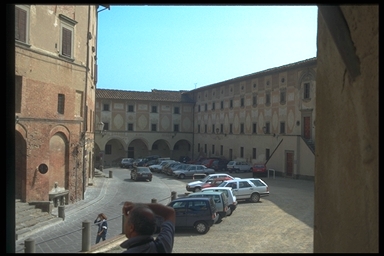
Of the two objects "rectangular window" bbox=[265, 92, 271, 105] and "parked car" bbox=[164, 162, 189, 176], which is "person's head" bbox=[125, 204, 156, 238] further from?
"rectangular window" bbox=[265, 92, 271, 105]

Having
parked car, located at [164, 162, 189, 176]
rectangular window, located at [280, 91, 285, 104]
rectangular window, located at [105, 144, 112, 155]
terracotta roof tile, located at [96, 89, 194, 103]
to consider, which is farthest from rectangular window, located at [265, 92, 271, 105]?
rectangular window, located at [105, 144, 112, 155]

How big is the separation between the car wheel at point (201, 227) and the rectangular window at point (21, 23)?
1047cm

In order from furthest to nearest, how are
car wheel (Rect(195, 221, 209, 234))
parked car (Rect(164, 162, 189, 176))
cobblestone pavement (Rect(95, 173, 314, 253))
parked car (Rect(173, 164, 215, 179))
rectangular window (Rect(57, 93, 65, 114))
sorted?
parked car (Rect(164, 162, 189, 176)) → parked car (Rect(173, 164, 215, 179)) → rectangular window (Rect(57, 93, 65, 114)) → car wheel (Rect(195, 221, 209, 234)) → cobblestone pavement (Rect(95, 173, 314, 253))

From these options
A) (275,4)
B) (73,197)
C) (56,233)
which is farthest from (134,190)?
(275,4)

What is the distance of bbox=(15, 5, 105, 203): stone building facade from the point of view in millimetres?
15219

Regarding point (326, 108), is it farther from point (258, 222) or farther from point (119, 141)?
point (119, 141)

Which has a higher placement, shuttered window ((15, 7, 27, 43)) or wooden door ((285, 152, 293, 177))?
shuttered window ((15, 7, 27, 43))

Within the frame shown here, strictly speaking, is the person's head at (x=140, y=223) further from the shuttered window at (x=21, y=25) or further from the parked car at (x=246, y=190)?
the parked car at (x=246, y=190)

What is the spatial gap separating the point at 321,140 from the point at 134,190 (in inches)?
904

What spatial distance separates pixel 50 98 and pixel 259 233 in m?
11.2

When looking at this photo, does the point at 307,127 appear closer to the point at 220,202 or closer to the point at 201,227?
the point at 220,202

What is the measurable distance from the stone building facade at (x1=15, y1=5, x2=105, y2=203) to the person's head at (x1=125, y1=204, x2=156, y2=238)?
14.3m

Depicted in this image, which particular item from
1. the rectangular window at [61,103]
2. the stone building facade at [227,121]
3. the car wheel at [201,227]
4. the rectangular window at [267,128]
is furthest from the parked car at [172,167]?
the car wheel at [201,227]

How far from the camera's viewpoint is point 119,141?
1941 inches
